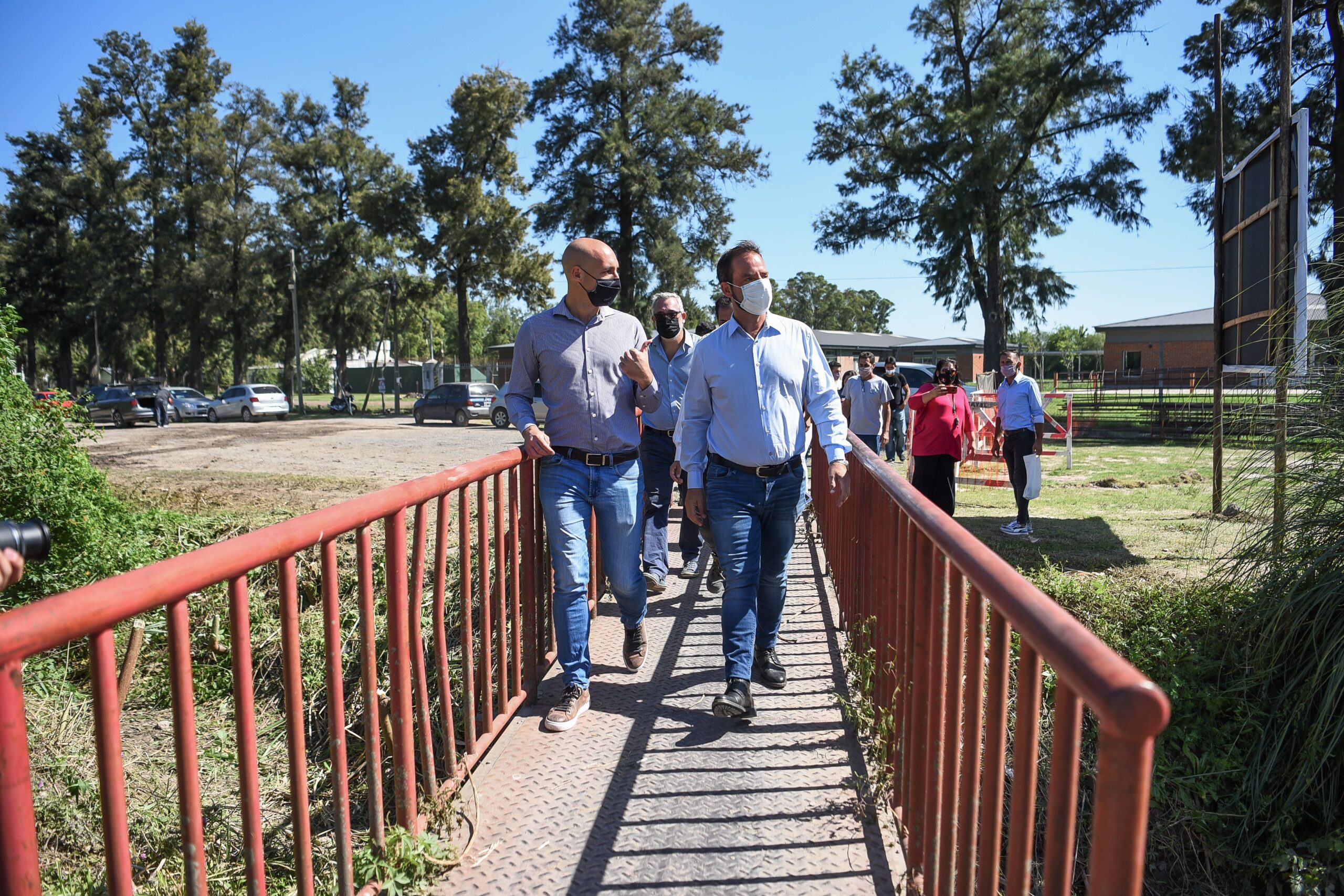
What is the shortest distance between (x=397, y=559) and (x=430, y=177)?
4444 cm

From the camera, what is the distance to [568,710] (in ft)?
12.8

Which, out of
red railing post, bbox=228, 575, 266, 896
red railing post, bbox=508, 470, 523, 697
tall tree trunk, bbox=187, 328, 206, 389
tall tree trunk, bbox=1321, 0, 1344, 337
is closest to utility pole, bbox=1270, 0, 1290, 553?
red railing post, bbox=508, 470, 523, 697

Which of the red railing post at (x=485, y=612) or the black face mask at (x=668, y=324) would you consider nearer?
the red railing post at (x=485, y=612)

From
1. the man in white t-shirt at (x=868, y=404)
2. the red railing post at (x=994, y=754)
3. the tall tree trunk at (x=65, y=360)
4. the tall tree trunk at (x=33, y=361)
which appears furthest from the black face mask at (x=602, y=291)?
the tall tree trunk at (x=33, y=361)

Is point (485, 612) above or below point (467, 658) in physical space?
above

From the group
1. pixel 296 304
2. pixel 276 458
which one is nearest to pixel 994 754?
pixel 276 458

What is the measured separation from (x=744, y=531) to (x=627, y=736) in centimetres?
99

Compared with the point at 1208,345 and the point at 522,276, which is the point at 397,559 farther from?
the point at 1208,345

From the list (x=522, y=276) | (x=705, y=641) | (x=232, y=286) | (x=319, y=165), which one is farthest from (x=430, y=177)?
(x=705, y=641)

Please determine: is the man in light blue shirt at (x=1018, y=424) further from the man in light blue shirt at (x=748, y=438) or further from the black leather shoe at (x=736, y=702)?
the black leather shoe at (x=736, y=702)

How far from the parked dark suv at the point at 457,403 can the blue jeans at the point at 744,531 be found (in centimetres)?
2913

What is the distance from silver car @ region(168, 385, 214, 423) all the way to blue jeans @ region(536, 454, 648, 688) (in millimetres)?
38281

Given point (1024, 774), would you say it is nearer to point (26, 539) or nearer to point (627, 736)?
point (26, 539)

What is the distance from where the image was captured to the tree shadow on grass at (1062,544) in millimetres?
7641
